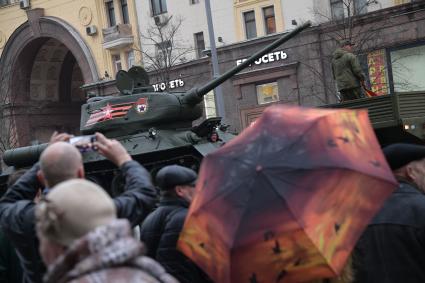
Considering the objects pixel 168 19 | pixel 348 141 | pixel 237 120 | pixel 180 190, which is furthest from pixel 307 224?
pixel 168 19

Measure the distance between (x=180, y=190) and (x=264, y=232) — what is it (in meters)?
1.68

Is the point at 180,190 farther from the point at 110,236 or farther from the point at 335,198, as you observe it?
the point at 110,236

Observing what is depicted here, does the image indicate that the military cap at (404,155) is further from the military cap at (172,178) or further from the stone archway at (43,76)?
the stone archway at (43,76)

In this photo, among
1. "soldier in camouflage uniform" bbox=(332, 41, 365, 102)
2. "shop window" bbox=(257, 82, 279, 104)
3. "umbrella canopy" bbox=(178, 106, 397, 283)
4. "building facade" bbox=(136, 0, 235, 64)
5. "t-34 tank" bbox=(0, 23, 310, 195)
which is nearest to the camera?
"umbrella canopy" bbox=(178, 106, 397, 283)

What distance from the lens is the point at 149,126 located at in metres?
13.2

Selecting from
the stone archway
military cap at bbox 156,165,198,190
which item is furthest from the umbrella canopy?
the stone archway

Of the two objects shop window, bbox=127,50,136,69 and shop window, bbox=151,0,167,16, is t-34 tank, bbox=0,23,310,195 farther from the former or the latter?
shop window, bbox=127,50,136,69

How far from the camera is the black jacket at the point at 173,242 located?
4.57 metres

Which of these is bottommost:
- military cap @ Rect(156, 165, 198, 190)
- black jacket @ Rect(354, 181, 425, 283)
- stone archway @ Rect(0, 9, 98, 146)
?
black jacket @ Rect(354, 181, 425, 283)

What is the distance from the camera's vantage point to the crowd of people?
245 cm

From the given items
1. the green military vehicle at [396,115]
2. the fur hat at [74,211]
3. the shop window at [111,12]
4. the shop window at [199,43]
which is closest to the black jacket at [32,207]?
the fur hat at [74,211]

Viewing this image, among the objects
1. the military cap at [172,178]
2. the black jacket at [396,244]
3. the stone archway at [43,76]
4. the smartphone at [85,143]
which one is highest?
the stone archway at [43,76]

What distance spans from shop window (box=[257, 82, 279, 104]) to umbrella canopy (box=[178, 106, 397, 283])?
27.4m

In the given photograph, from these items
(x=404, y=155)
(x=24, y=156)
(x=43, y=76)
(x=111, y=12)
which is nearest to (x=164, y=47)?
(x=111, y=12)
